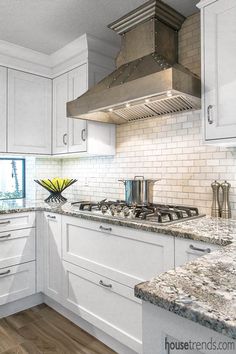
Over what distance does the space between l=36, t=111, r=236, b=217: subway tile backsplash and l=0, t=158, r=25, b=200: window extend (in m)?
0.81

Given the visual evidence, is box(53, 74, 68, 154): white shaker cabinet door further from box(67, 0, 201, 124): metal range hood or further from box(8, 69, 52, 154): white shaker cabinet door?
box(67, 0, 201, 124): metal range hood

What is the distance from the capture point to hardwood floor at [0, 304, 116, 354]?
202 cm

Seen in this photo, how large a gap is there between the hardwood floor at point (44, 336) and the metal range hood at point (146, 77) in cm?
180

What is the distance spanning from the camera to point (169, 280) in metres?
0.82

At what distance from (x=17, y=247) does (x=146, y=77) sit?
186cm

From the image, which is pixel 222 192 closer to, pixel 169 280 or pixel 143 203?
pixel 143 203

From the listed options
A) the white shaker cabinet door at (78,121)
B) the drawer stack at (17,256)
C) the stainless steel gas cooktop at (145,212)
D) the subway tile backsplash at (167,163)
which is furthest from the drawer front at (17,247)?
the white shaker cabinet door at (78,121)

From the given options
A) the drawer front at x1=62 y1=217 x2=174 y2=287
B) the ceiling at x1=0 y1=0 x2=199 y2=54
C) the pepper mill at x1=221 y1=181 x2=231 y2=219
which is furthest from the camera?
the ceiling at x1=0 y1=0 x2=199 y2=54

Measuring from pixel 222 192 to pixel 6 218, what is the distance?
1.83m

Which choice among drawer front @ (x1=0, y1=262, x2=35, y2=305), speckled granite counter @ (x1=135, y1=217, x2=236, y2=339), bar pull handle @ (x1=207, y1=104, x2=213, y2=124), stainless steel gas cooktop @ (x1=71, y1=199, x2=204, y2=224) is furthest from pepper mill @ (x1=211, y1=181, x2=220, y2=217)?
drawer front @ (x1=0, y1=262, x2=35, y2=305)

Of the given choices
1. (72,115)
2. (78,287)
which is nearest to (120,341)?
(78,287)

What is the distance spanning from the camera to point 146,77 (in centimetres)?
183

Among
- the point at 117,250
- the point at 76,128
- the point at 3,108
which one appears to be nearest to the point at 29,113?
the point at 3,108

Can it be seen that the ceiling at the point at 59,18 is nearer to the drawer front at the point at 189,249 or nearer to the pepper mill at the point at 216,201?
the pepper mill at the point at 216,201
